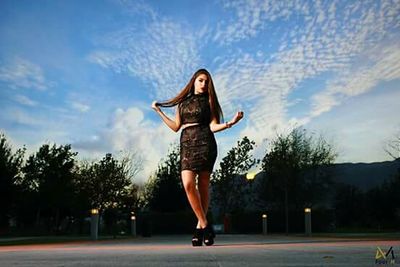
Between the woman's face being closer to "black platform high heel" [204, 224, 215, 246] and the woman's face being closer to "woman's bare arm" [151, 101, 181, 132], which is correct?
"woman's bare arm" [151, 101, 181, 132]

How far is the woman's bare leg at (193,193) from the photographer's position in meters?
4.21

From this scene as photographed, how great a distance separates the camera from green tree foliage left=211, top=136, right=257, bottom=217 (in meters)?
45.6

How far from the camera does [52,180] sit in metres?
37.2

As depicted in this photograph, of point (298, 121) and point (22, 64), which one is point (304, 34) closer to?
point (22, 64)

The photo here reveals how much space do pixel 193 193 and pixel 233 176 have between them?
41.9 m

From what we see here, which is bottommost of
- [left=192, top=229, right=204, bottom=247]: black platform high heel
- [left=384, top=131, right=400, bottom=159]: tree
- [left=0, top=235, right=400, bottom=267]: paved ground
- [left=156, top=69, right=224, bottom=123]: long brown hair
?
[left=0, top=235, right=400, bottom=267]: paved ground

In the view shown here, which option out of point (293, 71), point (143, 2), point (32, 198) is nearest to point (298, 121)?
point (293, 71)

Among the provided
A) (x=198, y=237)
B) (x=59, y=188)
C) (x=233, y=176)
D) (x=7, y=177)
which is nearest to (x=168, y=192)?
Answer: (x=233, y=176)

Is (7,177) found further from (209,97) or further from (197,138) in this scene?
(197,138)

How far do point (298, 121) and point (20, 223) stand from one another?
24.5 m

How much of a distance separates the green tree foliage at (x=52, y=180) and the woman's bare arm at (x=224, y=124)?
110ft

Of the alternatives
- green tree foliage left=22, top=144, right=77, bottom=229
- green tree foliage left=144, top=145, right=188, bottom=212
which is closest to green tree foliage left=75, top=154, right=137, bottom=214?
green tree foliage left=22, top=144, right=77, bottom=229

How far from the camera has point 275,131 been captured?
4072 cm

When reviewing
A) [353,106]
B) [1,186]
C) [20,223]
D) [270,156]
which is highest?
[353,106]
